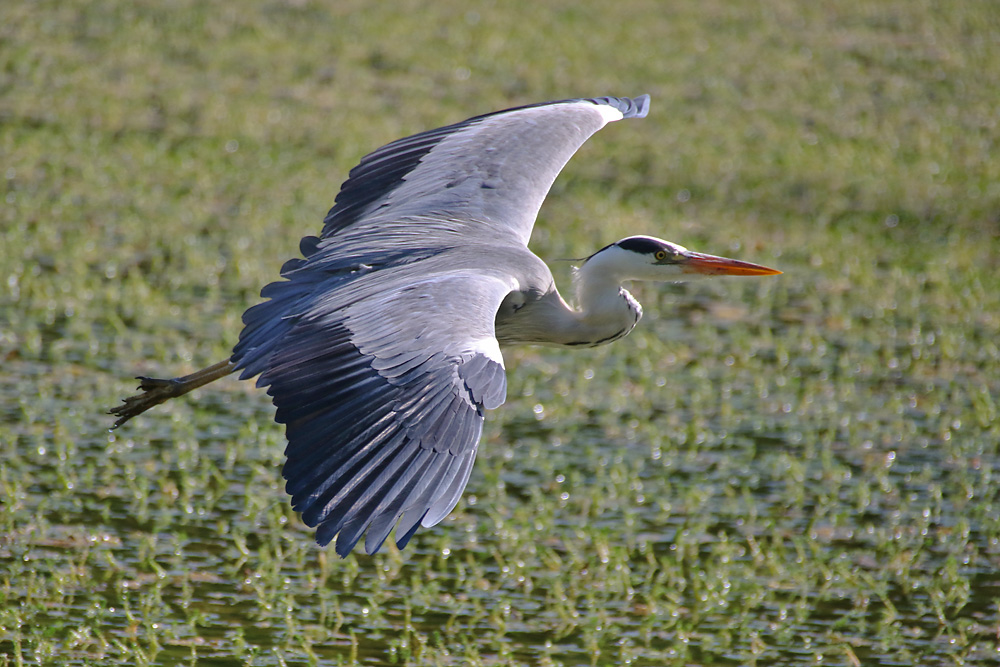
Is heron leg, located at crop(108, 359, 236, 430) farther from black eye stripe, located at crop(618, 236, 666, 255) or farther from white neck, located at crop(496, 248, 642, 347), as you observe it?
black eye stripe, located at crop(618, 236, 666, 255)

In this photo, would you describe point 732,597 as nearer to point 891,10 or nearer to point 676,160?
point 676,160

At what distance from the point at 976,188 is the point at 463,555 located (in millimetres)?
7947

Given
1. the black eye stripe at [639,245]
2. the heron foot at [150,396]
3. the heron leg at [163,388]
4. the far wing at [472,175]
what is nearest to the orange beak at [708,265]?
the black eye stripe at [639,245]

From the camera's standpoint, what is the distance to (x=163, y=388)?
5.16 metres

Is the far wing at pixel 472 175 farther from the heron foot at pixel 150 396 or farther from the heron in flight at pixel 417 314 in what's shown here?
the heron foot at pixel 150 396

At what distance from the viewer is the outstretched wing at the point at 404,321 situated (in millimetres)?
3291

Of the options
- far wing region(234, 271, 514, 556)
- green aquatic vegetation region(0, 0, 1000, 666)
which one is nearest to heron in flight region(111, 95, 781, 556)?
far wing region(234, 271, 514, 556)

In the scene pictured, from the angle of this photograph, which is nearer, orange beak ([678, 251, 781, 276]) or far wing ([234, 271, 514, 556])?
far wing ([234, 271, 514, 556])

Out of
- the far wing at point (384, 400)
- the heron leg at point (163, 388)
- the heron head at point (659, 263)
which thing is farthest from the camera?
the heron head at point (659, 263)

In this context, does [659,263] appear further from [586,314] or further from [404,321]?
[404,321]

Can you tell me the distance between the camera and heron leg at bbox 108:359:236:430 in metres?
5.03

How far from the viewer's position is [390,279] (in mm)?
4379

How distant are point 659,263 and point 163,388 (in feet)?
6.40

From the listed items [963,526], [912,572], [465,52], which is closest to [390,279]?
[912,572]
